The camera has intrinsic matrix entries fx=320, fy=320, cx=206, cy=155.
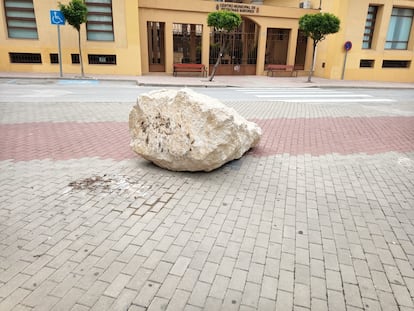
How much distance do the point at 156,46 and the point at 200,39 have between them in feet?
10.2

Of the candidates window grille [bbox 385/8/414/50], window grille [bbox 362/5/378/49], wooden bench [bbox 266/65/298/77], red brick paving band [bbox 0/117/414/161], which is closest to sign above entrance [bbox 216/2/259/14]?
wooden bench [bbox 266/65/298/77]

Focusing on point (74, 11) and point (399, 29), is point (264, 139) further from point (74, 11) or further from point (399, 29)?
point (399, 29)

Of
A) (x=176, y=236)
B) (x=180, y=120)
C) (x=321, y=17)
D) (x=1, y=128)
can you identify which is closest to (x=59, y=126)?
(x=1, y=128)

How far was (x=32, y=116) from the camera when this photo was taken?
28.7 ft

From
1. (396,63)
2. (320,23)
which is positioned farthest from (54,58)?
(396,63)

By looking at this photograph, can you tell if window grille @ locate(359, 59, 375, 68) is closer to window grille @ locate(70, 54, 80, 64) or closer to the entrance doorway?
the entrance doorway

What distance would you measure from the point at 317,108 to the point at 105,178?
28.9 feet

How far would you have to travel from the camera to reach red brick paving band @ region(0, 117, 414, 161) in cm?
604

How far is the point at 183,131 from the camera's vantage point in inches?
190

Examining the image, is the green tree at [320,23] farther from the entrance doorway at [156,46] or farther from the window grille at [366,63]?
the entrance doorway at [156,46]

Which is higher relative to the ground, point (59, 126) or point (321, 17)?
point (321, 17)

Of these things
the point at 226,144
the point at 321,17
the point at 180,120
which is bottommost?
the point at 226,144

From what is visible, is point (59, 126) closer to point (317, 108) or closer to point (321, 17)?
point (317, 108)

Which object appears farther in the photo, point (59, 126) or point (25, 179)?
point (59, 126)
